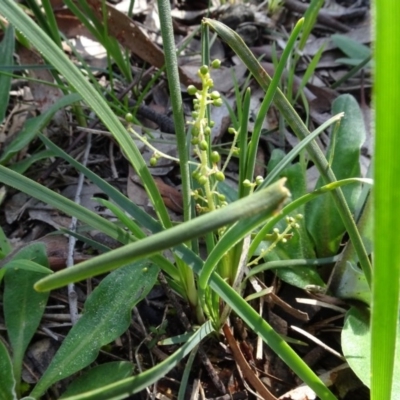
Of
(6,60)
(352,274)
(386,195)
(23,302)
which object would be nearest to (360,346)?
(352,274)

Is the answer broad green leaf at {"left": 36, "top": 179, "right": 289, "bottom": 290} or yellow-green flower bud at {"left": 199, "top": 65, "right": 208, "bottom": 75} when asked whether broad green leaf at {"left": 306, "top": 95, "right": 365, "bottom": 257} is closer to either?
yellow-green flower bud at {"left": 199, "top": 65, "right": 208, "bottom": 75}

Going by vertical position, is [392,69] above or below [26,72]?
above

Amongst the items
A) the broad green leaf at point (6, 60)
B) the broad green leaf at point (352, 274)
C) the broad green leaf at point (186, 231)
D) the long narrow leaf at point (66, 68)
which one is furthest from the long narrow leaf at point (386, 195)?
the broad green leaf at point (6, 60)

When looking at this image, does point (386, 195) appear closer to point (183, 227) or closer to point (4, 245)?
point (183, 227)

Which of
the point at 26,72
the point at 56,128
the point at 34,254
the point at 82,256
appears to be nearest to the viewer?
the point at 34,254

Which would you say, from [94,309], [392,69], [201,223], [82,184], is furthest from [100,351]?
[392,69]

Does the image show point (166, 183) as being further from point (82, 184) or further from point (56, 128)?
point (56, 128)

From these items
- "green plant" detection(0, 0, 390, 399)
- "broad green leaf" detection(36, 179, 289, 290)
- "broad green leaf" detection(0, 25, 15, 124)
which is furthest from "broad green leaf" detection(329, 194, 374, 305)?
"broad green leaf" detection(0, 25, 15, 124)
